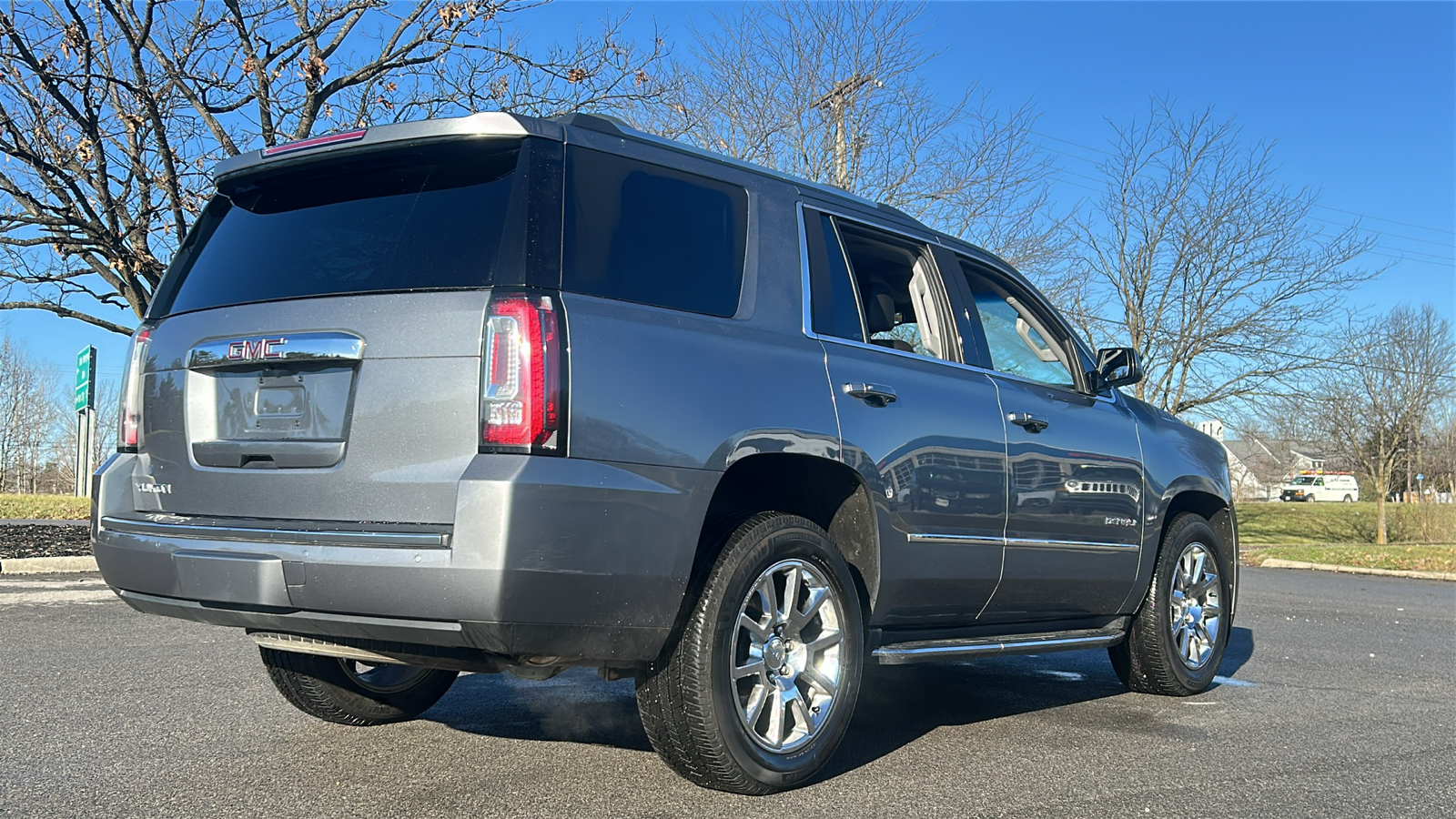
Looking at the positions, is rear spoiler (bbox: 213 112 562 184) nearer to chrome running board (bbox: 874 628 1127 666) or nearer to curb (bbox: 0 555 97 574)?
chrome running board (bbox: 874 628 1127 666)

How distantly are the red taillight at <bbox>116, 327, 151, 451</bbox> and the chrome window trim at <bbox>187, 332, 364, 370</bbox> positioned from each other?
1.30 feet

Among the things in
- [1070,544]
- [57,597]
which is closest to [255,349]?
[1070,544]

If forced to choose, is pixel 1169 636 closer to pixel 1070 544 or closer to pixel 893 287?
pixel 1070 544

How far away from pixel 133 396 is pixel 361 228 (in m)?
1.03

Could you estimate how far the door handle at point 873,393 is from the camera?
421 centimetres

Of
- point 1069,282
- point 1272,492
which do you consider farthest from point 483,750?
point 1272,492

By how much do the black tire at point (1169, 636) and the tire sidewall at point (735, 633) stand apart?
7.48 ft

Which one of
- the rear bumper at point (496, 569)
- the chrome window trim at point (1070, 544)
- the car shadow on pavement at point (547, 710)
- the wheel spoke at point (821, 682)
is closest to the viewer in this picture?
the rear bumper at point (496, 569)

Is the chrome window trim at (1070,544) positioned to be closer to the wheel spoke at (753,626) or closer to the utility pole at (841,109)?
the wheel spoke at (753,626)

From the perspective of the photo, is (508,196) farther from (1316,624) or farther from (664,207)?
(1316,624)

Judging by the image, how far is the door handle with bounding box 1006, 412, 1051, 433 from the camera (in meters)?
5.00

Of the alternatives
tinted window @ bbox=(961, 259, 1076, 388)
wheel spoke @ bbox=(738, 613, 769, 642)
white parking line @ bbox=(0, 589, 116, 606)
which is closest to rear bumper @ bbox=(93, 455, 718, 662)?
wheel spoke @ bbox=(738, 613, 769, 642)

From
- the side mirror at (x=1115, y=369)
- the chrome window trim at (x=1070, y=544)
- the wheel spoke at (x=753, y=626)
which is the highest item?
the side mirror at (x=1115, y=369)

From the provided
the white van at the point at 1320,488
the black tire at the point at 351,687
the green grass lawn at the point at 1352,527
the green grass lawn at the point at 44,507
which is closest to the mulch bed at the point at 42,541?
the green grass lawn at the point at 44,507
